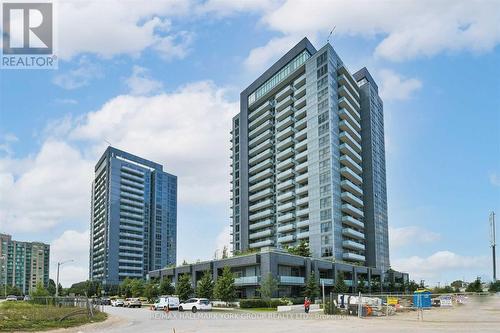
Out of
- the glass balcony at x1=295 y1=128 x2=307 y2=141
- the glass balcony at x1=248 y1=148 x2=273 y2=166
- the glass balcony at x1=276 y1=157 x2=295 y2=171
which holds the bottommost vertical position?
the glass balcony at x1=276 y1=157 x2=295 y2=171

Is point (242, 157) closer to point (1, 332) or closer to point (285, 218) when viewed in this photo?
point (285, 218)

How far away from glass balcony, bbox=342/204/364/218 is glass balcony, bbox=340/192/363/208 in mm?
1481

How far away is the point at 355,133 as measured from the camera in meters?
128

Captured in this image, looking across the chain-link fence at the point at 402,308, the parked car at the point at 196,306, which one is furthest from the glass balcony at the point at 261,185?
the chain-link fence at the point at 402,308

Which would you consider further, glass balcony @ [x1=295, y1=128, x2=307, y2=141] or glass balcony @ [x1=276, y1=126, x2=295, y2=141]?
glass balcony @ [x1=276, y1=126, x2=295, y2=141]

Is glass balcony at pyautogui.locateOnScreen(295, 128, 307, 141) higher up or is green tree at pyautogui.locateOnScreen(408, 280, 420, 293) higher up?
glass balcony at pyautogui.locateOnScreen(295, 128, 307, 141)

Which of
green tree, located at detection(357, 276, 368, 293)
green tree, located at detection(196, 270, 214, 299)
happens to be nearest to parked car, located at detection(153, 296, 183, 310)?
green tree, located at detection(196, 270, 214, 299)

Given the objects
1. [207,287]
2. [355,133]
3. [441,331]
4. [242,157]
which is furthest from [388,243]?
[441,331]

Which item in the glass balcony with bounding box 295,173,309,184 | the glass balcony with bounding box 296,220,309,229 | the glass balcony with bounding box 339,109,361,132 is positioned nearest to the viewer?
the glass balcony with bounding box 296,220,309,229

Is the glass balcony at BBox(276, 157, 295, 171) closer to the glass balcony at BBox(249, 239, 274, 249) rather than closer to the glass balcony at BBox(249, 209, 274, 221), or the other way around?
the glass balcony at BBox(249, 209, 274, 221)

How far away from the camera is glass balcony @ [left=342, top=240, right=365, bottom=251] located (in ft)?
373

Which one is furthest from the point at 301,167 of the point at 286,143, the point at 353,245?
the point at 353,245

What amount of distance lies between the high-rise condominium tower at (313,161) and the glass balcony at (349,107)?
0.91ft

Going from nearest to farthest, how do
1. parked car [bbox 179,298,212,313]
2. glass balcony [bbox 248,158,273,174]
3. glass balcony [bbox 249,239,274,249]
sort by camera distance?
parked car [bbox 179,298,212,313] < glass balcony [bbox 249,239,274,249] < glass balcony [bbox 248,158,273,174]
